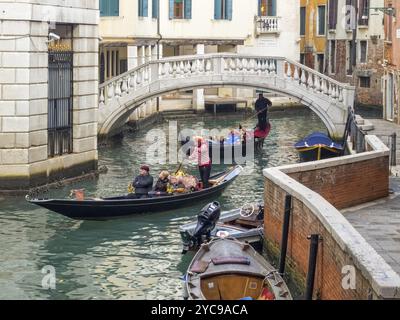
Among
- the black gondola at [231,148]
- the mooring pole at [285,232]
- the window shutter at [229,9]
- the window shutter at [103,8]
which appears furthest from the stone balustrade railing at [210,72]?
the mooring pole at [285,232]

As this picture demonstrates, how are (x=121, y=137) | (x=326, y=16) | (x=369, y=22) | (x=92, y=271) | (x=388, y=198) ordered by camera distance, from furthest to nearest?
(x=326, y=16)
(x=369, y=22)
(x=121, y=137)
(x=388, y=198)
(x=92, y=271)

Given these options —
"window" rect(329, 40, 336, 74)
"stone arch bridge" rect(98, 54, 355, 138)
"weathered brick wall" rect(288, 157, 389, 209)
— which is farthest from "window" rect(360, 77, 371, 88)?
"weathered brick wall" rect(288, 157, 389, 209)

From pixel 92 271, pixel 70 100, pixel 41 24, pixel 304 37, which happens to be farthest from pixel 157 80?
pixel 304 37

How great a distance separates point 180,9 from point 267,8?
4.16 metres

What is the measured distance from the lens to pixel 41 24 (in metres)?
16.8

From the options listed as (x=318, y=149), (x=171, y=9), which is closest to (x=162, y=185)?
(x=318, y=149)

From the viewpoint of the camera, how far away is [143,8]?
91.0 ft

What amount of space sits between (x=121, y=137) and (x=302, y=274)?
1590 cm

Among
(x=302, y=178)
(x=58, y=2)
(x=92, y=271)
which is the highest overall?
(x=58, y=2)

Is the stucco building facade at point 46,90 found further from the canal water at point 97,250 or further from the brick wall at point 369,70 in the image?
the brick wall at point 369,70

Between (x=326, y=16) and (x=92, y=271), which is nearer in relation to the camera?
(x=92, y=271)

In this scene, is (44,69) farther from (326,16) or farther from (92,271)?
(326,16)

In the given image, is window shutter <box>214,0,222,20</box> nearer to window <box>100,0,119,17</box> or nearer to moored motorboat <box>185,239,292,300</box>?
window <box>100,0,119,17</box>

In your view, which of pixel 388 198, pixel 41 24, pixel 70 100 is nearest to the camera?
pixel 388 198
